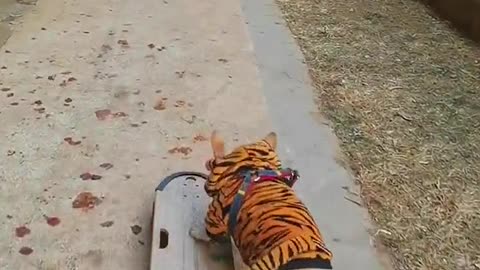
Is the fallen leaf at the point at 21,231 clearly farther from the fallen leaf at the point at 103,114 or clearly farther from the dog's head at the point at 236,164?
the fallen leaf at the point at 103,114

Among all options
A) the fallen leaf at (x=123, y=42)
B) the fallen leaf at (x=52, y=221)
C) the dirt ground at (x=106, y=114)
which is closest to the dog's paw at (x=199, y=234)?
the dirt ground at (x=106, y=114)

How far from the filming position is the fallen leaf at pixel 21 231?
1539mm

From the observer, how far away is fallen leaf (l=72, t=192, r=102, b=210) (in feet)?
5.38

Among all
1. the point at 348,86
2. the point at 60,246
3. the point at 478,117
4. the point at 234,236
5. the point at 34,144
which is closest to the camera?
the point at 234,236

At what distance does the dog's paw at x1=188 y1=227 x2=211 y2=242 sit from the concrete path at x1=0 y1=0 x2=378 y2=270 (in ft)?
0.39

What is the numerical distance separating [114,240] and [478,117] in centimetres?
115

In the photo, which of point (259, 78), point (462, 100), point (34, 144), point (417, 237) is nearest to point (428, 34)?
point (462, 100)

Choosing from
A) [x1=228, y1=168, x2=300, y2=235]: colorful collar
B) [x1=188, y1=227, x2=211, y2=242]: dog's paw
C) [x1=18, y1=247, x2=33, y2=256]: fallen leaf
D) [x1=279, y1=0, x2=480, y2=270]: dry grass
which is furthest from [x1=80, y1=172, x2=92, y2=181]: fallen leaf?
[x1=279, y1=0, x2=480, y2=270]: dry grass

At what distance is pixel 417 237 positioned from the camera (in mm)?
1571

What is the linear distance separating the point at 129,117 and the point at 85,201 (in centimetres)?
45

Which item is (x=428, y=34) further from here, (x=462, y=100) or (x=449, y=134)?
(x=449, y=134)

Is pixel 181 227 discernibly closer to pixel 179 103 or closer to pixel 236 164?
pixel 236 164

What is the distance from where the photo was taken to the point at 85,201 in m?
1.66

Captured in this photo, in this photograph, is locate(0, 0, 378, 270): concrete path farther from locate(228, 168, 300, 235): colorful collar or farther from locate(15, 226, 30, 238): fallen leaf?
locate(228, 168, 300, 235): colorful collar
